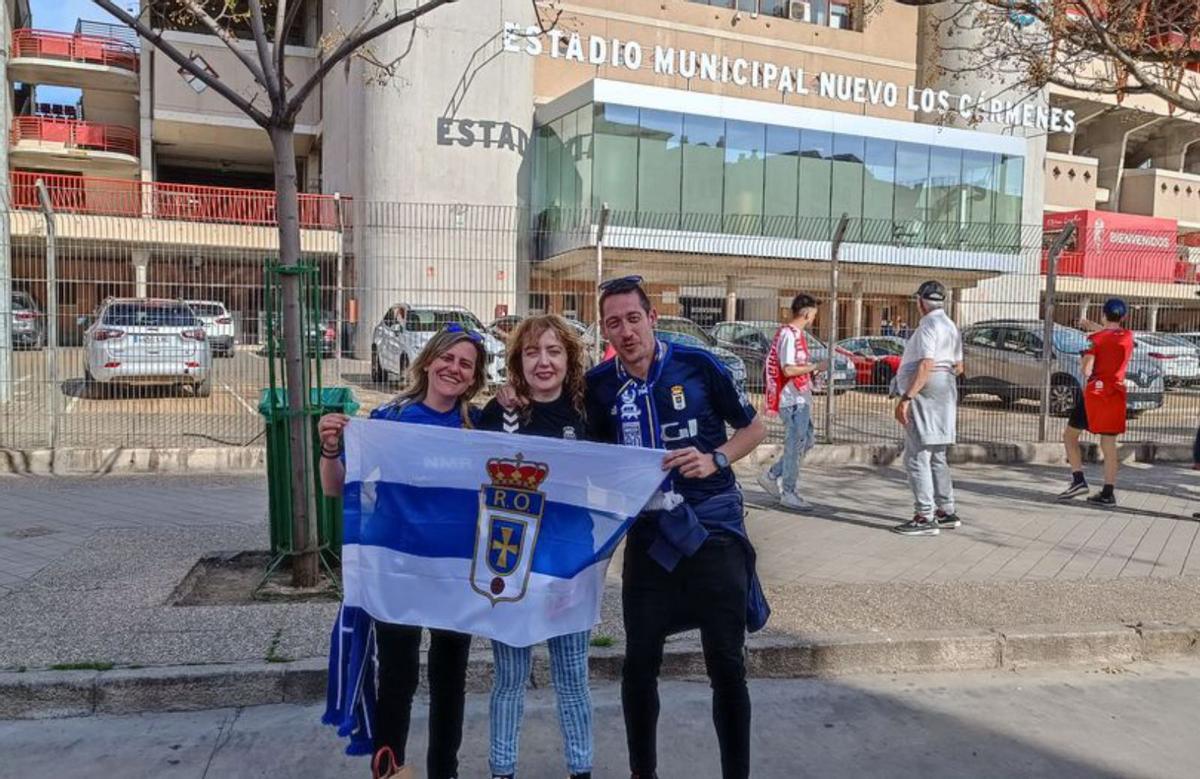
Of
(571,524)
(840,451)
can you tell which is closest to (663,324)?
(840,451)

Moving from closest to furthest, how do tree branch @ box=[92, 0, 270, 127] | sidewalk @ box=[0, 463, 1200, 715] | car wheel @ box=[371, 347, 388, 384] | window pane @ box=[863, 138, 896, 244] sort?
sidewalk @ box=[0, 463, 1200, 715] → tree branch @ box=[92, 0, 270, 127] → car wheel @ box=[371, 347, 388, 384] → window pane @ box=[863, 138, 896, 244]

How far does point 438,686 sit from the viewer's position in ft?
10.7

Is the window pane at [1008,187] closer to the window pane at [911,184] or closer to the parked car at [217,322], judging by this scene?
the window pane at [911,184]

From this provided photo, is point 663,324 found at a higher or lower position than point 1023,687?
higher

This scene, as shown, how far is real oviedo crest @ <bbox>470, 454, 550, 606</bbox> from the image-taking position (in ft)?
10.5

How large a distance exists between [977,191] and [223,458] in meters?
33.3

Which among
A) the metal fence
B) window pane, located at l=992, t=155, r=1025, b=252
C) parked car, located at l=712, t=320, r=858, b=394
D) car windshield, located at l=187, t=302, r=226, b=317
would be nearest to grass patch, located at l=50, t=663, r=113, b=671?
the metal fence

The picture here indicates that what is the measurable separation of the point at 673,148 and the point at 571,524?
95.9 ft

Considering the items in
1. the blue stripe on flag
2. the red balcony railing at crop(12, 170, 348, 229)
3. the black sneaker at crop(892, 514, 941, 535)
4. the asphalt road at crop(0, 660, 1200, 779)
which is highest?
the red balcony railing at crop(12, 170, 348, 229)

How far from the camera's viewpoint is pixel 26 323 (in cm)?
1012

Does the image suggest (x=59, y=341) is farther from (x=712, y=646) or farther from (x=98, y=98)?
(x=98, y=98)

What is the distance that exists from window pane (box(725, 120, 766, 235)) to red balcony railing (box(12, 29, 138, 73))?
24.8 meters

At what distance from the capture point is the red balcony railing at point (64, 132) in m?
35.2

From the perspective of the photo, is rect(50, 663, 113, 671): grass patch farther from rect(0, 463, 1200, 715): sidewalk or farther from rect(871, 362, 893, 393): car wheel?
rect(871, 362, 893, 393): car wheel
